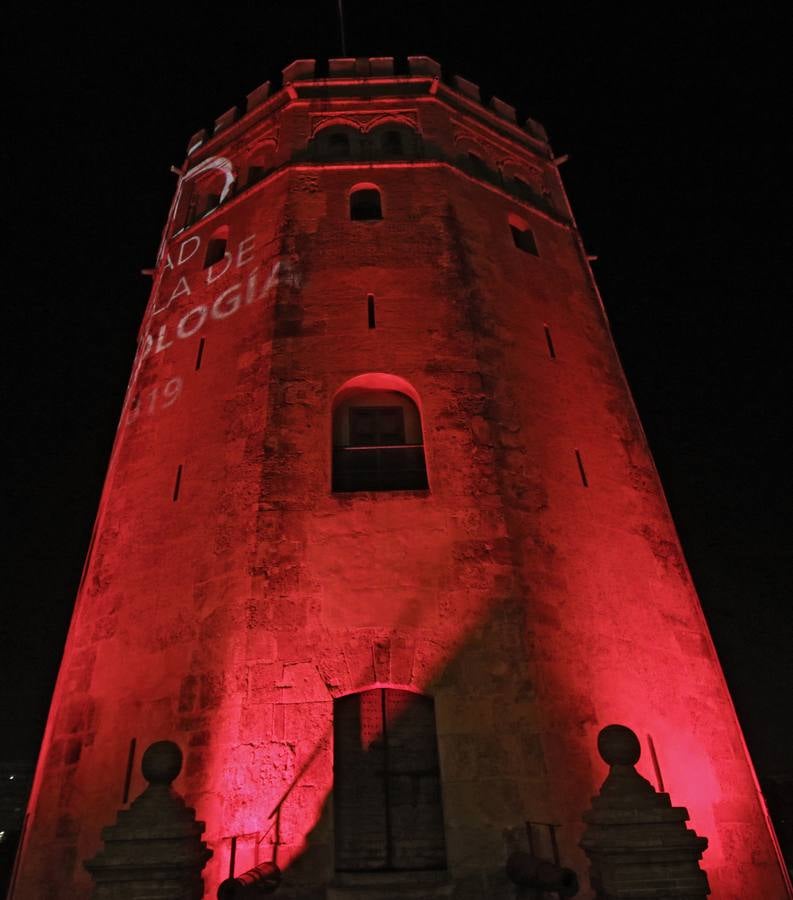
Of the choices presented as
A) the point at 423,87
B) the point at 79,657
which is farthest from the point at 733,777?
the point at 423,87

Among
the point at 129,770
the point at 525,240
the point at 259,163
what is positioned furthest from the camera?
the point at 259,163

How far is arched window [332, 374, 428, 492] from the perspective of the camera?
12.0 m

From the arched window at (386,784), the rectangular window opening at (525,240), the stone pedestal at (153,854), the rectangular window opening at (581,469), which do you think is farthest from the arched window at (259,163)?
the stone pedestal at (153,854)

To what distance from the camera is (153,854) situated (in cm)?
722

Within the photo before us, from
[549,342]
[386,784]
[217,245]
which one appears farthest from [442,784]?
[217,245]

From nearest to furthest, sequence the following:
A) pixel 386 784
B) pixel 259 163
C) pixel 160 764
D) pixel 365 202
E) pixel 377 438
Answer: pixel 160 764 → pixel 386 784 → pixel 377 438 → pixel 365 202 → pixel 259 163

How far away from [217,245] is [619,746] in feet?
46.0

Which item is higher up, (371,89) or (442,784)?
(371,89)

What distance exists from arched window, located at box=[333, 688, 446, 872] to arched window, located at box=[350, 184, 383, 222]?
35.3ft

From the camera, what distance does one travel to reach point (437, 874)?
8812 mm

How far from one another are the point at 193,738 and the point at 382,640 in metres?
2.72

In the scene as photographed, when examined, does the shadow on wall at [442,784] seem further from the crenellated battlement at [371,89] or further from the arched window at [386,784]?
the crenellated battlement at [371,89]

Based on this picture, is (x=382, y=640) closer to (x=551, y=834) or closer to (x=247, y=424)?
(x=551, y=834)

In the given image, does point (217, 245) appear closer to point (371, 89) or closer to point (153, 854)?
point (371, 89)
